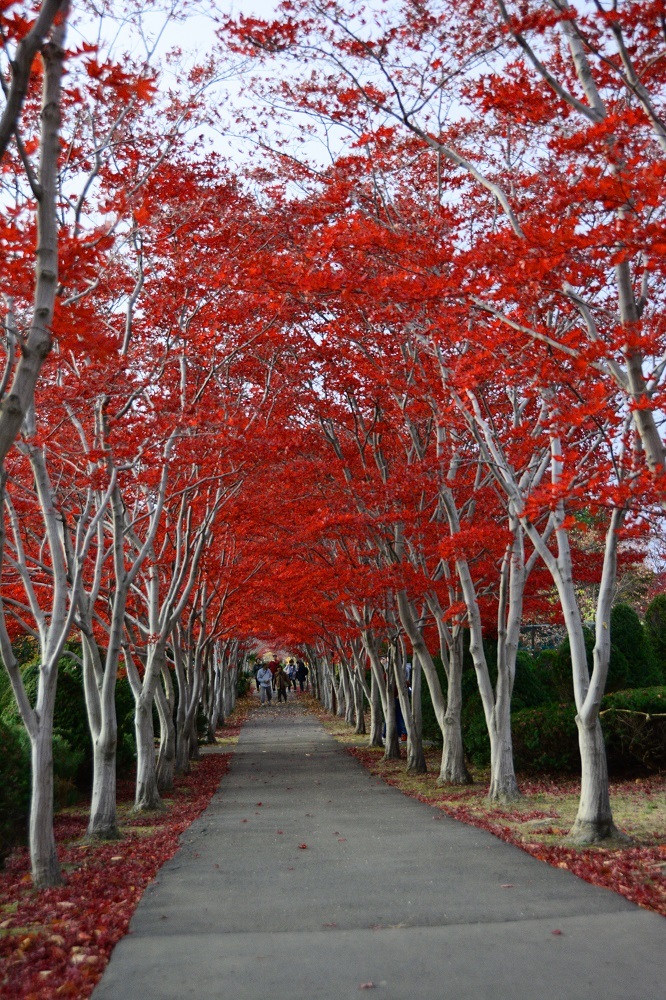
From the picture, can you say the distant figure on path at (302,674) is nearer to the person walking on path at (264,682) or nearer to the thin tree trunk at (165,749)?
the person walking on path at (264,682)

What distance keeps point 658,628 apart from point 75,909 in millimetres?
15211

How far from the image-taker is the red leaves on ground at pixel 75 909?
473cm

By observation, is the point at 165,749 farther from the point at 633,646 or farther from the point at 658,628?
the point at 658,628

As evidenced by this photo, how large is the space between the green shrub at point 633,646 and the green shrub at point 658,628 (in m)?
0.98

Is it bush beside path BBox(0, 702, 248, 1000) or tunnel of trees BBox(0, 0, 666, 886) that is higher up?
tunnel of trees BBox(0, 0, 666, 886)

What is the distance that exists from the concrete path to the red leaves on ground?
0.15m

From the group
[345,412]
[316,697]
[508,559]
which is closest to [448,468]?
[508,559]

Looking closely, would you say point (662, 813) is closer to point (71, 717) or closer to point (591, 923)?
point (591, 923)

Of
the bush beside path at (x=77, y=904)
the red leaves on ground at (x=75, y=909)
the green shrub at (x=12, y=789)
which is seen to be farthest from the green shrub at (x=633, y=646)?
the green shrub at (x=12, y=789)

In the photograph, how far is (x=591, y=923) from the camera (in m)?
5.38

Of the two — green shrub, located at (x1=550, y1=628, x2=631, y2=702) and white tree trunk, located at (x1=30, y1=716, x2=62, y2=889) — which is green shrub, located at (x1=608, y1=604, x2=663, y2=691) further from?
white tree trunk, located at (x1=30, y1=716, x2=62, y2=889)

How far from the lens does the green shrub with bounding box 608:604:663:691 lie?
675 inches

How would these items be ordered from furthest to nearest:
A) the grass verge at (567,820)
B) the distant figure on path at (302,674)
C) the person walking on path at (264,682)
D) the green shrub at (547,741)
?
the distant figure on path at (302,674)
the person walking on path at (264,682)
the green shrub at (547,741)
the grass verge at (567,820)

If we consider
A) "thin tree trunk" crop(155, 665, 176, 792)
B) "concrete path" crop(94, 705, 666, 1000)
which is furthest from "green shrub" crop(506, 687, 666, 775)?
"thin tree trunk" crop(155, 665, 176, 792)
